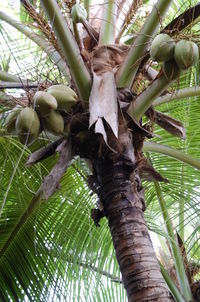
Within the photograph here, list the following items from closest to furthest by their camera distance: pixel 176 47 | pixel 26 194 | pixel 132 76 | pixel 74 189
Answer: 1. pixel 176 47
2. pixel 132 76
3. pixel 26 194
4. pixel 74 189

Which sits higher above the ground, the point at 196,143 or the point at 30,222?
the point at 196,143

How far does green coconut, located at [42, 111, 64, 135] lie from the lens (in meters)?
1.66

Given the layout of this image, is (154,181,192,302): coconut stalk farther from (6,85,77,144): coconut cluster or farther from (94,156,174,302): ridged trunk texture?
(6,85,77,144): coconut cluster

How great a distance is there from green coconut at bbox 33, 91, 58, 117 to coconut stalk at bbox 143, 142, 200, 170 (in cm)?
65

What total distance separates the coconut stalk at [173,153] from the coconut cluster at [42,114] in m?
0.51

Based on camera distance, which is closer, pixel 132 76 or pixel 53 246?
pixel 132 76

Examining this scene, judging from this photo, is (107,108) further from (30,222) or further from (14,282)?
(14,282)

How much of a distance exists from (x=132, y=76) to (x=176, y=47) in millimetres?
367

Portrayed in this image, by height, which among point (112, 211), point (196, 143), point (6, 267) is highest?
point (196, 143)

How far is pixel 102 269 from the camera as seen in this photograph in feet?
8.49

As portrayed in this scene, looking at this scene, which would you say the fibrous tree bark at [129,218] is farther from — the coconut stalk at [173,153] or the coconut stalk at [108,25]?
the coconut stalk at [108,25]

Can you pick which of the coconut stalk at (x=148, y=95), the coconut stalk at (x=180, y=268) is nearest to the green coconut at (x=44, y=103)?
the coconut stalk at (x=148, y=95)

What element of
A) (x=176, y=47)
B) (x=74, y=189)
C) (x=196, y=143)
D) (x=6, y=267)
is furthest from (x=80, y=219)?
(x=176, y=47)

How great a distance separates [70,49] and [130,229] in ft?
2.27
